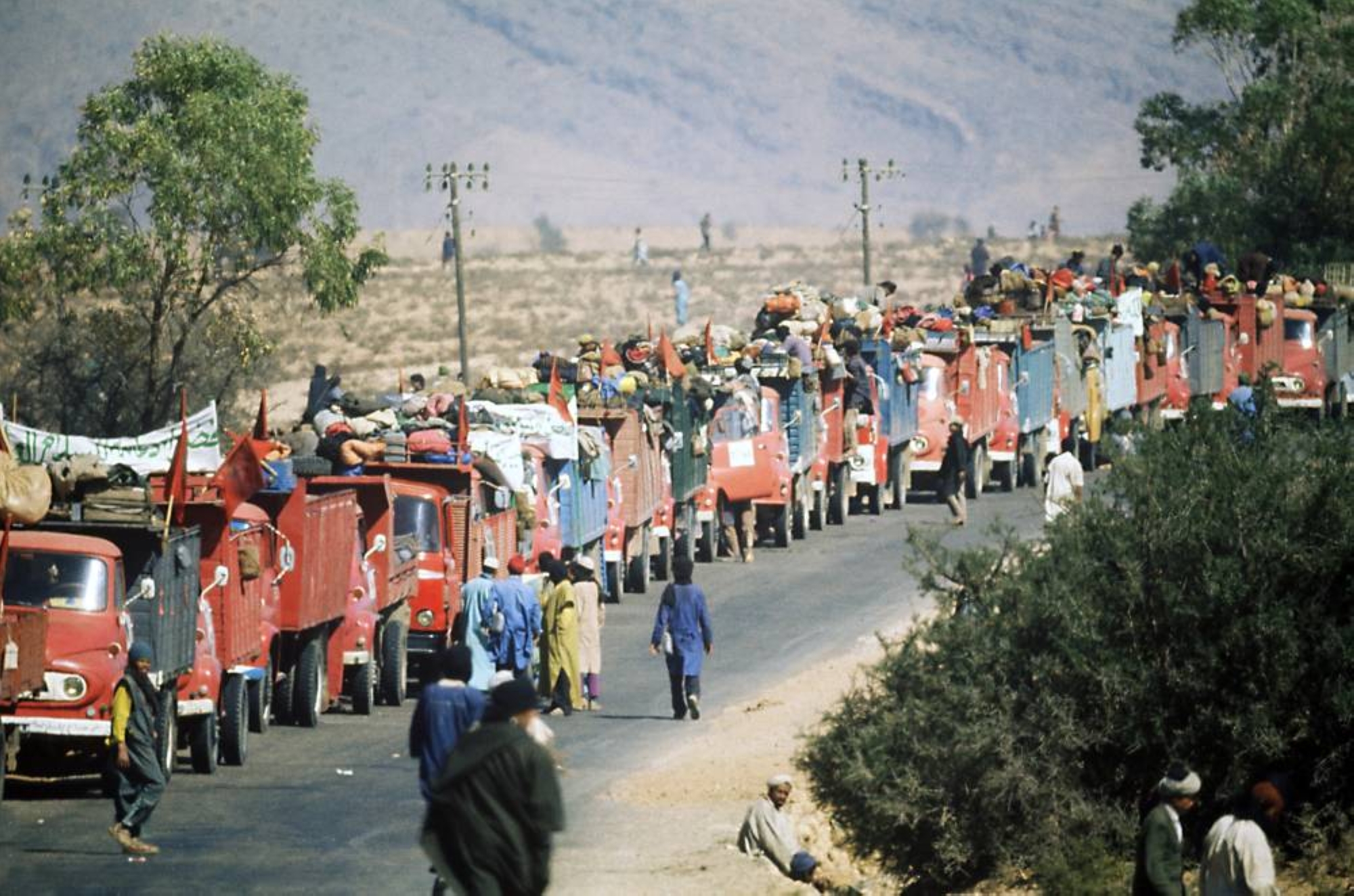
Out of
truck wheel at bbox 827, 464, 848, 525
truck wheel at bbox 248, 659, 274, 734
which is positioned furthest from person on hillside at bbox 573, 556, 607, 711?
truck wheel at bbox 827, 464, 848, 525

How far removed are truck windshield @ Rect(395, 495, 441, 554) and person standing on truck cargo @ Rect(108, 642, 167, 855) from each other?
8.50m

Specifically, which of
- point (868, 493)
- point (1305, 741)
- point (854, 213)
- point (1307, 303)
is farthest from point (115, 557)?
point (854, 213)

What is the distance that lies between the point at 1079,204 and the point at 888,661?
155 m

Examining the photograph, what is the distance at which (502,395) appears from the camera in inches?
1243

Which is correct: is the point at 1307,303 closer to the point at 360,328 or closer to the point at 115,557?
the point at 115,557

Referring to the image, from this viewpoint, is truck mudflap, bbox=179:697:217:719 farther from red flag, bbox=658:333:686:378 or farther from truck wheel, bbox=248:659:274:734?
red flag, bbox=658:333:686:378

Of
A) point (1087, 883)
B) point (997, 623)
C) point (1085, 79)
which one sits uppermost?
point (1085, 79)

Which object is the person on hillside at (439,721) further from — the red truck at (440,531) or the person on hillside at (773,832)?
the red truck at (440,531)

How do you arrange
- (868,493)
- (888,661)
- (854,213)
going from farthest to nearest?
(854,213)
(868,493)
(888,661)

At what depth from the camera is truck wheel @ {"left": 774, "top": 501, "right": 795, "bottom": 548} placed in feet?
121

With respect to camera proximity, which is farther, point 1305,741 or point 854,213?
point 854,213

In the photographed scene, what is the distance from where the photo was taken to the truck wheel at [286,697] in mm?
23500

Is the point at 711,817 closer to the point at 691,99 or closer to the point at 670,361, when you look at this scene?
the point at 670,361

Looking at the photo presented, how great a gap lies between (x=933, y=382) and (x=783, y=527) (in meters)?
5.55
